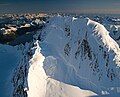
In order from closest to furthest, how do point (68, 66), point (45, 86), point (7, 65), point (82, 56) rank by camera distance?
1. point (45, 86)
2. point (68, 66)
3. point (82, 56)
4. point (7, 65)

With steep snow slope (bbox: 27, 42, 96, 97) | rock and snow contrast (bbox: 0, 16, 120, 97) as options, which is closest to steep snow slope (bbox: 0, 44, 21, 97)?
rock and snow contrast (bbox: 0, 16, 120, 97)

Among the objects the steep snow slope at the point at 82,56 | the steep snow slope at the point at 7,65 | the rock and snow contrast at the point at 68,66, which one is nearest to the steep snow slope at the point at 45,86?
the rock and snow contrast at the point at 68,66

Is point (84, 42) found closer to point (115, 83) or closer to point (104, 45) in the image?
point (104, 45)

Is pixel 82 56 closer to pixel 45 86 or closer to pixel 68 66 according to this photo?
pixel 68 66

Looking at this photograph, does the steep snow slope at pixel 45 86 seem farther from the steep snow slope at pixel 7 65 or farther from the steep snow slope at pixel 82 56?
the steep snow slope at pixel 7 65

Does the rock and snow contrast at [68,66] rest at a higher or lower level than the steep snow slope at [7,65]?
higher

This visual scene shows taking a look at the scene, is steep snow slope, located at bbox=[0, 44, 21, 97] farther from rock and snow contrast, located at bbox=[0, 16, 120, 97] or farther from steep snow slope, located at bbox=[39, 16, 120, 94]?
steep snow slope, located at bbox=[39, 16, 120, 94]

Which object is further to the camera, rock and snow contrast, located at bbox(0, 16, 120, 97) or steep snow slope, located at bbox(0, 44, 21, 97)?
steep snow slope, located at bbox(0, 44, 21, 97)

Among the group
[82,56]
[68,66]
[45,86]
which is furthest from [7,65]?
[45,86]
